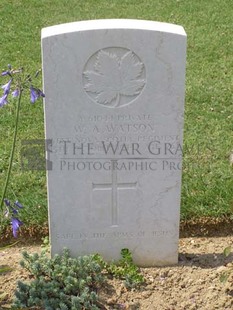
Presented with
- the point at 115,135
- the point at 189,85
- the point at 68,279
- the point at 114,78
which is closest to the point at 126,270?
the point at 68,279

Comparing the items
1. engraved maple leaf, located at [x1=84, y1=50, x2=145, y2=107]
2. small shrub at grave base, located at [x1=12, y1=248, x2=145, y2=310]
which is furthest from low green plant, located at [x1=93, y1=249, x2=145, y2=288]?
engraved maple leaf, located at [x1=84, y1=50, x2=145, y2=107]

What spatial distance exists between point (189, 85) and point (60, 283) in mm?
3078

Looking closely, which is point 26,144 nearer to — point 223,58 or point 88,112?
point 88,112

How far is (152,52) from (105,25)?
26 cm

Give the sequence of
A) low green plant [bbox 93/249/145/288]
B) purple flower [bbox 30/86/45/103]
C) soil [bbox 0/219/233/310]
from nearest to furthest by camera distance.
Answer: purple flower [bbox 30/86/45/103] → soil [bbox 0/219/233/310] → low green plant [bbox 93/249/145/288]

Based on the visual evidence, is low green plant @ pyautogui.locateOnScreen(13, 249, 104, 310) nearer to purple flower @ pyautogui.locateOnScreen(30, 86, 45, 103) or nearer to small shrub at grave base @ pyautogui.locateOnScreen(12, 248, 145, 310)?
small shrub at grave base @ pyautogui.locateOnScreen(12, 248, 145, 310)

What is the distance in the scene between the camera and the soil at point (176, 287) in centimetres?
326

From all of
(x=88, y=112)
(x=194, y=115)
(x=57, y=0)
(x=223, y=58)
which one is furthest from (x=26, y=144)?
(x=57, y=0)

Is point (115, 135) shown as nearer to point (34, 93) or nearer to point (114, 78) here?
point (114, 78)

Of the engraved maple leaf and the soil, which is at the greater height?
the engraved maple leaf

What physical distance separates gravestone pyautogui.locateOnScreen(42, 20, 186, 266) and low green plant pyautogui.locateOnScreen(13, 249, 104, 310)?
0.53 ft

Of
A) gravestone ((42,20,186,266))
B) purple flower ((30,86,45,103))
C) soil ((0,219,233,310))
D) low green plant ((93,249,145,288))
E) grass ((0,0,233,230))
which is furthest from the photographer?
grass ((0,0,233,230))

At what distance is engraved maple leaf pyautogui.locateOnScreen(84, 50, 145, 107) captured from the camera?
3.05 meters

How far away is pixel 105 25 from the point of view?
301cm
